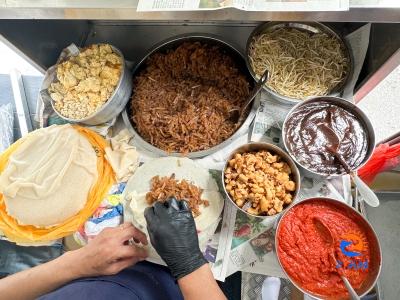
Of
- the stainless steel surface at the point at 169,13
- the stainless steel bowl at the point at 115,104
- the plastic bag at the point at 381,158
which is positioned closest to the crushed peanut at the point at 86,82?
the stainless steel bowl at the point at 115,104

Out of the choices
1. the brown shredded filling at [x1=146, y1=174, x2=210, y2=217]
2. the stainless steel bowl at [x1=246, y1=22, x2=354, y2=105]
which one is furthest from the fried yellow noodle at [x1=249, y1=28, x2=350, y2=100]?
the brown shredded filling at [x1=146, y1=174, x2=210, y2=217]

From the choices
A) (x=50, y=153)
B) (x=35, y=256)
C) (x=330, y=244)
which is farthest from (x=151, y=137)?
(x=35, y=256)

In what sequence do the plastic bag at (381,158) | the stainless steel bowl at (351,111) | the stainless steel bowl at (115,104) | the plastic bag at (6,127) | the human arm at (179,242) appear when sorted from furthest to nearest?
the plastic bag at (6,127)
the plastic bag at (381,158)
the stainless steel bowl at (115,104)
the stainless steel bowl at (351,111)
the human arm at (179,242)

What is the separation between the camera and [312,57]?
4.20 feet

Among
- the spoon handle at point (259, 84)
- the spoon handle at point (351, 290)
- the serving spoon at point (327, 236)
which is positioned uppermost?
the spoon handle at point (259, 84)

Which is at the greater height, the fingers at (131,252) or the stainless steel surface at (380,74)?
the stainless steel surface at (380,74)

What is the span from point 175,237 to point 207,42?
818 mm

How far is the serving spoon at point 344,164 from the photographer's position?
42.4 inches

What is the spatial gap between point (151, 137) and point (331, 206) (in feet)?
2.29

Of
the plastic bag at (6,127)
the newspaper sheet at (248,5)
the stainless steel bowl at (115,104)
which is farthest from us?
the plastic bag at (6,127)

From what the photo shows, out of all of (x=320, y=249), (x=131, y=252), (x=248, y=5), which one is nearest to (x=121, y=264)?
(x=131, y=252)

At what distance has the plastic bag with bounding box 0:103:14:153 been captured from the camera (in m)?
1.65

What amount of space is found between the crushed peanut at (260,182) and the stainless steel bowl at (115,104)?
485 millimetres

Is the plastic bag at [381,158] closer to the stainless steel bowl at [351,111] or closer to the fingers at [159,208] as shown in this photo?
the stainless steel bowl at [351,111]
